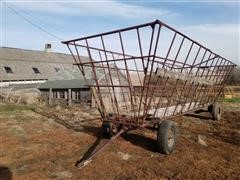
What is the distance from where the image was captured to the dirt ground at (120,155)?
224 inches

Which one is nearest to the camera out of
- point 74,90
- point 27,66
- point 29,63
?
point 74,90

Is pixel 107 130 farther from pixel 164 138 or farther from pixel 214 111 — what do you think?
pixel 214 111

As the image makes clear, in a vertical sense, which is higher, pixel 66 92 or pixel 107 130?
pixel 107 130

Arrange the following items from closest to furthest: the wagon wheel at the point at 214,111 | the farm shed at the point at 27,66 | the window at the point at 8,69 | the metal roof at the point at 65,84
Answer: the wagon wheel at the point at 214,111
the metal roof at the point at 65,84
the farm shed at the point at 27,66
the window at the point at 8,69

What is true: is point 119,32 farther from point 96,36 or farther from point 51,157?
point 51,157

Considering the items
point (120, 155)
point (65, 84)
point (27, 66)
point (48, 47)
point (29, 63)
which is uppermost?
point (48, 47)

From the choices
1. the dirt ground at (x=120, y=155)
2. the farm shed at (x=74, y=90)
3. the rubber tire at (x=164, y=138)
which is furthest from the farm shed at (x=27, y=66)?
the rubber tire at (x=164, y=138)

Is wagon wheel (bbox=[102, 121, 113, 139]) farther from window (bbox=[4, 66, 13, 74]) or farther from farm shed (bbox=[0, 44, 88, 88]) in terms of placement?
window (bbox=[4, 66, 13, 74])

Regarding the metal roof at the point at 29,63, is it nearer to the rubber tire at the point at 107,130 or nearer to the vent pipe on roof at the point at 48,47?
the vent pipe on roof at the point at 48,47

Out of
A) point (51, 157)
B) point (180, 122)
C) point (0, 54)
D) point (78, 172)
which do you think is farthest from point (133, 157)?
point (0, 54)

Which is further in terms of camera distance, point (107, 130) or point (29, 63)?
point (29, 63)

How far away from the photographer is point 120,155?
6.88m

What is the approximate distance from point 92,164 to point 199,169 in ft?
7.59

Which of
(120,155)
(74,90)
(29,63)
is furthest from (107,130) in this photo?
(29,63)
